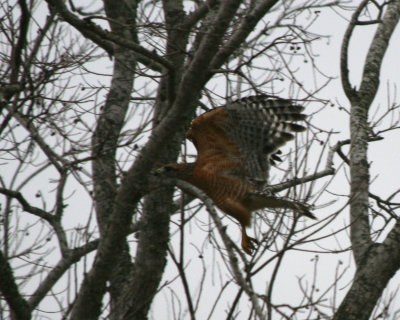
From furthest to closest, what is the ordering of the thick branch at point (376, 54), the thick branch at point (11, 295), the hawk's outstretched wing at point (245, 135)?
the thick branch at point (376, 54) < the hawk's outstretched wing at point (245, 135) < the thick branch at point (11, 295)

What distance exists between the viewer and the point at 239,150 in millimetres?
5352

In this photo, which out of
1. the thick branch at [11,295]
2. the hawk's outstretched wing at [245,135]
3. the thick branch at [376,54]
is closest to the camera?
the thick branch at [11,295]

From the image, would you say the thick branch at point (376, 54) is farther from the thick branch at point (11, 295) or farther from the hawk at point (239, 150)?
the thick branch at point (11, 295)

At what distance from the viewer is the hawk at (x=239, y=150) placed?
16.9 feet

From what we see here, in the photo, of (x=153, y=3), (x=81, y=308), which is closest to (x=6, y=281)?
(x=81, y=308)

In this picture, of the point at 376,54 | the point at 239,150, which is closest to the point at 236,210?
the point at 239,150

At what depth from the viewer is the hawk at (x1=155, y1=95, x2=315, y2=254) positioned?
16.9 ft

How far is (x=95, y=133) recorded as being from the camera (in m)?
4.96

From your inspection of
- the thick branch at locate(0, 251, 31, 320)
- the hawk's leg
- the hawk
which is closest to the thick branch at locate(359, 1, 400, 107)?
the hawk

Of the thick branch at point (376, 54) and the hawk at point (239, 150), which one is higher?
the thick branch at point (376, 54)

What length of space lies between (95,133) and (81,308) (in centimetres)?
200

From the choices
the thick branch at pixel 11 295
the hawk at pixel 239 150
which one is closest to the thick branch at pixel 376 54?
the hawk at pixel 239 150

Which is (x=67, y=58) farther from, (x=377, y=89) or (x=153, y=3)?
(x=377, y=89)

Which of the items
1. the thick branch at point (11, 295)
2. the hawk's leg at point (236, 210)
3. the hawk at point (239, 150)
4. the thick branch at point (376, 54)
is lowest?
the thick branch at point (11, 295)
